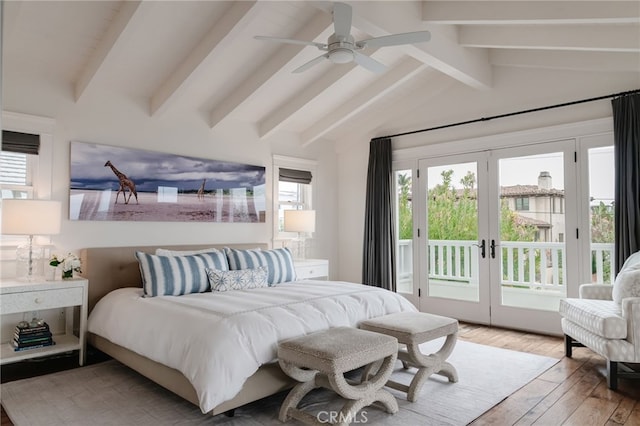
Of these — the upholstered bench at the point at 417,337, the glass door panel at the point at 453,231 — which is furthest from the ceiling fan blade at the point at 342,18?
the glass door panel at the point at 453,231

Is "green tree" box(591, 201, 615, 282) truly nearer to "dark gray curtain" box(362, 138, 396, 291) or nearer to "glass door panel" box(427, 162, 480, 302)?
"glass door panel" box(427, 162, 480, 302)

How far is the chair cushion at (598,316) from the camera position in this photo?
315 centimetres

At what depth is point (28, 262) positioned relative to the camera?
146 inches

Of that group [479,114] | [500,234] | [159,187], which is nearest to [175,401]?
[159,187]

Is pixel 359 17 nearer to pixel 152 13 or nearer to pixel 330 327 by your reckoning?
pixel 152 13

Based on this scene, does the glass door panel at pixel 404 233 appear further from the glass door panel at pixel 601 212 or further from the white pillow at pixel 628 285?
the white pillow at pixel 628 285

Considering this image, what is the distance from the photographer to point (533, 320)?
191 inches

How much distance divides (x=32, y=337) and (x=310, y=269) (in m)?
2.98

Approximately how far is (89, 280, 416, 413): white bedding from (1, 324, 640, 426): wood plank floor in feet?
2.72

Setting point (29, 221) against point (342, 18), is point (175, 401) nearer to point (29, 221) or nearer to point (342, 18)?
point (29, 221)

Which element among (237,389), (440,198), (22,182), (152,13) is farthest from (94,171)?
(440,198)

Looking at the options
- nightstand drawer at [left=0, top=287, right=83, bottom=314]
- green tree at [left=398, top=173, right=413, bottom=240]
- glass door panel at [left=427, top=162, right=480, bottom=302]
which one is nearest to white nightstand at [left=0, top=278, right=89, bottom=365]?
nightstand drawer at [left=0, top=287, right=83, bottom=314]

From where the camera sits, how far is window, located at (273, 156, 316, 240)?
19.4ft

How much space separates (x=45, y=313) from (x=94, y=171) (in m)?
1.37
